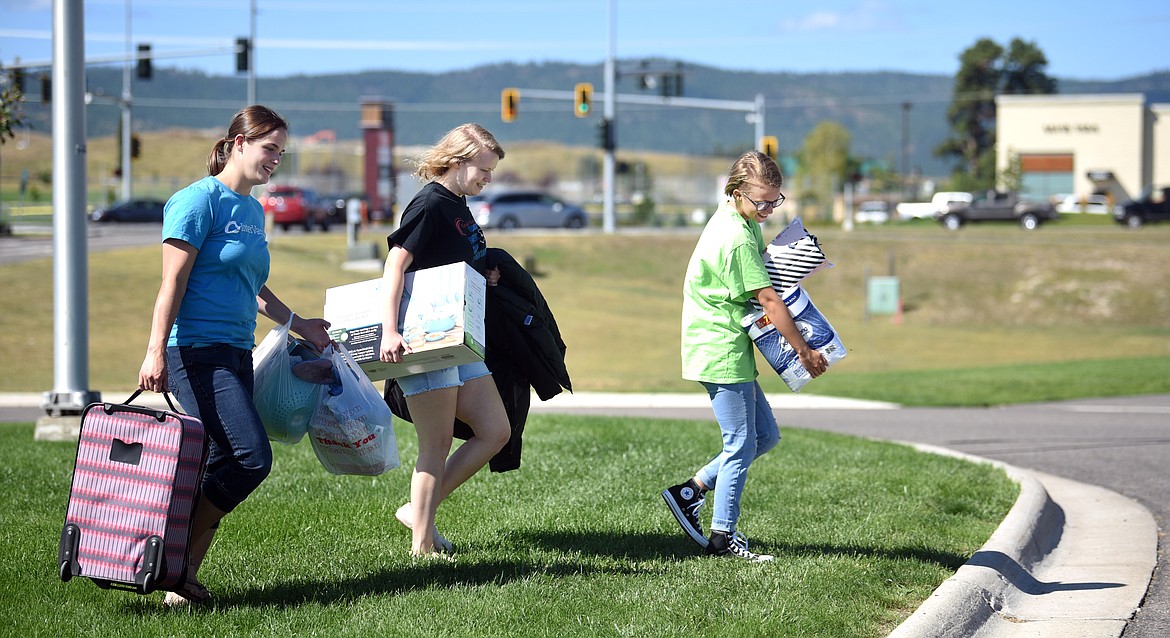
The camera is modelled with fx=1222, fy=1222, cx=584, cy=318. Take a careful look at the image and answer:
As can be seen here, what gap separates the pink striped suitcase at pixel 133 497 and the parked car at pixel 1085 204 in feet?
252

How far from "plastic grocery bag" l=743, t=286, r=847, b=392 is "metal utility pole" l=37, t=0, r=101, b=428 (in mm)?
5697

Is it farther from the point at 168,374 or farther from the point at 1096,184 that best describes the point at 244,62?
the point at 1096,184

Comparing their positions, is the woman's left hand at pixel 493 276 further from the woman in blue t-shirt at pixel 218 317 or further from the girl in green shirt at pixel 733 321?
the woman in blue t-shirt at pixel 218 317

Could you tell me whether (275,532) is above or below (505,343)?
below

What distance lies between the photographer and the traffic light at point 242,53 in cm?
3541

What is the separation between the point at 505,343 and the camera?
5.32m

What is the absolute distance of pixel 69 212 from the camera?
29.7 feet

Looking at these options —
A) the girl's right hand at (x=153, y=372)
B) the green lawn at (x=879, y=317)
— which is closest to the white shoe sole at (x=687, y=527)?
the girl's right hand at (x=153, y=372)

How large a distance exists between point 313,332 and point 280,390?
0.87 feet

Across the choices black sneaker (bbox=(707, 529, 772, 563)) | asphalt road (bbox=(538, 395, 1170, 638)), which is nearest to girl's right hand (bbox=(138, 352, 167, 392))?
black sneaker (bbox=(707, 529, 772, 563))

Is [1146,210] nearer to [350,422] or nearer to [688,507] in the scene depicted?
[688,507]

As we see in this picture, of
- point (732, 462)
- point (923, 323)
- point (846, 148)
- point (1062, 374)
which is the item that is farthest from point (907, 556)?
point (846, 148)

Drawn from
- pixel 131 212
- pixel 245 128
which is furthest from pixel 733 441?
pixel 131 212

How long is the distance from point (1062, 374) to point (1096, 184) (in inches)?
2784
